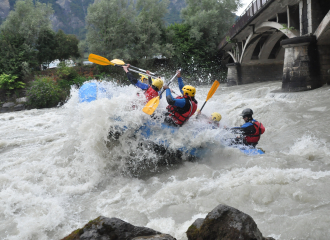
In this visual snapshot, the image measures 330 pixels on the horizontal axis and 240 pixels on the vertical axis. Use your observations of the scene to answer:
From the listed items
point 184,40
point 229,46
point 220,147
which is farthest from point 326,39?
point 184,40

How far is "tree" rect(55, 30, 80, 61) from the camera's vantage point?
2122cm

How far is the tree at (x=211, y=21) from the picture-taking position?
23.2 metres

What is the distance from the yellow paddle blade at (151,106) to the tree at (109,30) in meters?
16.4

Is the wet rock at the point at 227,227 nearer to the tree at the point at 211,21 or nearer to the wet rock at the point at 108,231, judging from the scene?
the wet rock at the point at 108,231

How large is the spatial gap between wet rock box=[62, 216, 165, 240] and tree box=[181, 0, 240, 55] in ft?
74.6

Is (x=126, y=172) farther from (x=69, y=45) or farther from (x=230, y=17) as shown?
(x=230, y=17)

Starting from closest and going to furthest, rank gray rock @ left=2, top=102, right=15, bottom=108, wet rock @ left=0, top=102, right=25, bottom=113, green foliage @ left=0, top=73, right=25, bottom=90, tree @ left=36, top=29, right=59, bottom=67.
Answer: wet rock @ left=0, top=102, right=25, bottom=113 < gray rock @ left=2, top=102, right=15, bottom=108 < green foliage @ left=0, top=73, right=25, bottom=90 < tree @ left=36, top=29, right=59, bottom=67

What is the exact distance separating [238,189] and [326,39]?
8.64 metres

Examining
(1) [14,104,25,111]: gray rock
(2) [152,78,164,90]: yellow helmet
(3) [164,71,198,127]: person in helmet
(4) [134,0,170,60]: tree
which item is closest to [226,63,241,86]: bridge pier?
(4) [134,0,170,60]: tree

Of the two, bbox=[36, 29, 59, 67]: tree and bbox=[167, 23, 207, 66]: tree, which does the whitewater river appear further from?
bbox=[167, 23, 207, 66]: tree

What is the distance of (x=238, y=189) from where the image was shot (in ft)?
10.4

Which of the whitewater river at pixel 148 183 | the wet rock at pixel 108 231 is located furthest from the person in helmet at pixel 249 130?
the wet rock at pixel 108 231

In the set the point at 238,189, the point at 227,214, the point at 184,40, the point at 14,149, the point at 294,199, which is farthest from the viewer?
the point at 184,40

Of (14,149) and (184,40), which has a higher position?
(184,40)
